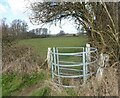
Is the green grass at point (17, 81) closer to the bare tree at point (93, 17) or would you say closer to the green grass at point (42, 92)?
the green grass at point (42, 92)

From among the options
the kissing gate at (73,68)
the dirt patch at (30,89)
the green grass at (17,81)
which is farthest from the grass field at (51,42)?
the dirt patch at (30,89)

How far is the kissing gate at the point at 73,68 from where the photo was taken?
20.7 ft

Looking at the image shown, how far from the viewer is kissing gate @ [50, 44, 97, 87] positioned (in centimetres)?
630

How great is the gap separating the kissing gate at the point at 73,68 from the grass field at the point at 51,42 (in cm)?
47

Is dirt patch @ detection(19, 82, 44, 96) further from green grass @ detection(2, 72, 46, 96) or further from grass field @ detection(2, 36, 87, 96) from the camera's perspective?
green grass @ detection(2, 72, 46, 96)

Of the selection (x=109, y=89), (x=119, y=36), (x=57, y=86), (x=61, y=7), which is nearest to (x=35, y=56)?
(x=61, y=7)

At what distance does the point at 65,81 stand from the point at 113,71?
1.39m

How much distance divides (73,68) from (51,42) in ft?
4.00

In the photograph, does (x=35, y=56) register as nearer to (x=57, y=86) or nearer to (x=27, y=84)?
(x=27, y=84)

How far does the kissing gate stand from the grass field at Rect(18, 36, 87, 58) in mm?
467

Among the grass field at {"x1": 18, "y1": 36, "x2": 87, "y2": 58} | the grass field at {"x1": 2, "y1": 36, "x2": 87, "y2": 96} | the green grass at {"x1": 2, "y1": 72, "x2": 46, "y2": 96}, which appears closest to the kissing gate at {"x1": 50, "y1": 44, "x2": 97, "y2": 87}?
the grass field at {"x1": 2, "y1": 36, "x2": 87, "y2": 96}

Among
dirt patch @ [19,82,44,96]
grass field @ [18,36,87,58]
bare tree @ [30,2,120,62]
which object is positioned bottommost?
dirt patch @ [19,82,44,96]

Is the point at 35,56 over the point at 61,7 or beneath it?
beneath

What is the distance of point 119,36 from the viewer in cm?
707
